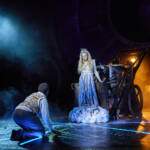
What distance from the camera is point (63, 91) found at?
26.0 ft

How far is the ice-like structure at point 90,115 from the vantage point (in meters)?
5.23

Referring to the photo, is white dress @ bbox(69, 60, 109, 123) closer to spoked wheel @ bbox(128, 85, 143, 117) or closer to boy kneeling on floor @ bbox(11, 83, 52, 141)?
spoked wheel @ bbox(128, 85, 143, 117)

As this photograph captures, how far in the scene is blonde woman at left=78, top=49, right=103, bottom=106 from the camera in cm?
568

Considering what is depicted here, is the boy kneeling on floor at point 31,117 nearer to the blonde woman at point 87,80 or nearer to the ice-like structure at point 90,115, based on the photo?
the ice-like structure at point 90,115

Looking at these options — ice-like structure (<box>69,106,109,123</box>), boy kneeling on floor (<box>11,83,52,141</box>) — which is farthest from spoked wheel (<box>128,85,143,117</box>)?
boy kneeling on floor (<box>11,83,52,141</box>)

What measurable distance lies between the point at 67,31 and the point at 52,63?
140 centimetres

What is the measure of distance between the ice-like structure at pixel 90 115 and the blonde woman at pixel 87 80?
0.24 m

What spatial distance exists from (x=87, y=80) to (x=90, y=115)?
1.04 metres

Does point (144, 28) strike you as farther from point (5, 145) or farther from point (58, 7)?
point (5, 145)

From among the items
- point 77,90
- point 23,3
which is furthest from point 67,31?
point 77,90

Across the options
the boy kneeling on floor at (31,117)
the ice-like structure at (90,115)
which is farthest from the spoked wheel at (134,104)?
the boy kneeling on floor at (31,117)

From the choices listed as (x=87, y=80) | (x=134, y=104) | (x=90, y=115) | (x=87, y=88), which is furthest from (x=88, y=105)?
(x=134, y=104)

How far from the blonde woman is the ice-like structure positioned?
243 mm

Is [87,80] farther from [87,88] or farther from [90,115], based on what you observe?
[90,115]
